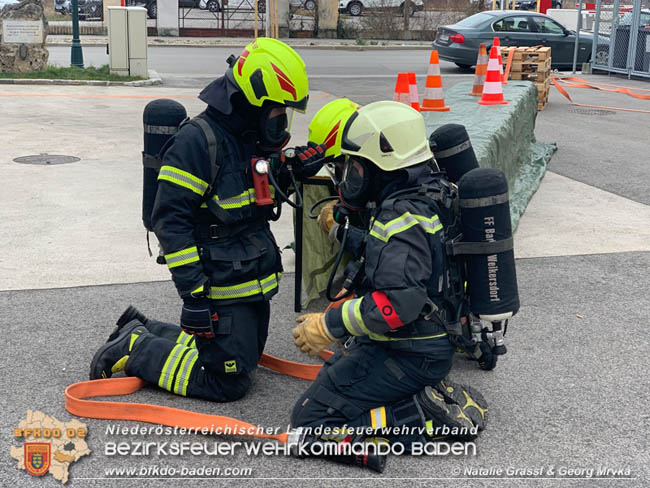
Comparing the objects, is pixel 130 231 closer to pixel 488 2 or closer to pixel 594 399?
pixel 594 399

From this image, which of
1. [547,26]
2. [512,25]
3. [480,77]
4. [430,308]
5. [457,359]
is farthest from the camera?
[547,26]

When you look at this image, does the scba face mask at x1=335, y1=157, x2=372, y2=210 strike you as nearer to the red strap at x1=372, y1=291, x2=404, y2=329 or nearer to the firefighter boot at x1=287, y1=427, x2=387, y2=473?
the red strap at x1=372, y1=291, x2=404, y2=329

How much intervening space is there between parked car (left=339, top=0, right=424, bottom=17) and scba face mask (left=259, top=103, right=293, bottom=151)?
31940mm

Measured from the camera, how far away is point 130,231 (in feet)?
22.4

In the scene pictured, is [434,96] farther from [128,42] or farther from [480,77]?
[128,42]

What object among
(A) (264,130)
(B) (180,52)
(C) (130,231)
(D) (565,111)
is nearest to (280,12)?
(B) (180,52)

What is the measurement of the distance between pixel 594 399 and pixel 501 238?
119 centimetres

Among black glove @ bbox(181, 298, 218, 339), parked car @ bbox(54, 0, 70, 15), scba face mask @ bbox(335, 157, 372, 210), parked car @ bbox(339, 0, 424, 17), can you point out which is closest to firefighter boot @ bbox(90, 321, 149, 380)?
black glove @ bbox(181, 298, 218, 339)

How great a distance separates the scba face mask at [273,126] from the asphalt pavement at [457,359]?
1.25 m

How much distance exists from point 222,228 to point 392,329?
1.04m

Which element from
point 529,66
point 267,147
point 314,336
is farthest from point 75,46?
point 314,336

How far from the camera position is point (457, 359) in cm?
451

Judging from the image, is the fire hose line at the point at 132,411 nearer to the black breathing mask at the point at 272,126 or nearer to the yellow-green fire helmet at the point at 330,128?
the black breathing mask at the point at 272,126

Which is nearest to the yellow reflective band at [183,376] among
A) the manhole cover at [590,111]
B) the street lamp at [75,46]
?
the manhole cover at [590,111]
